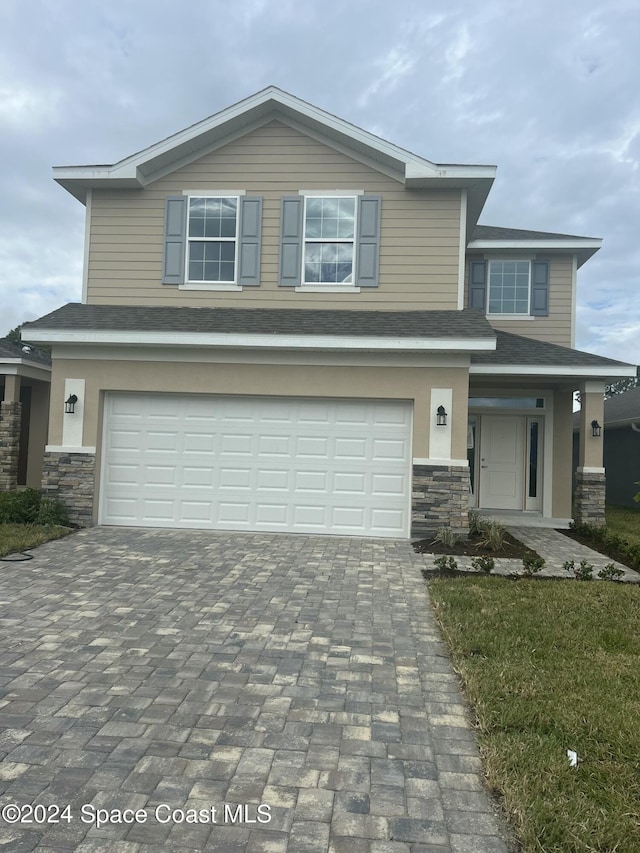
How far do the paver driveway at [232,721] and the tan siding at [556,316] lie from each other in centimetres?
897

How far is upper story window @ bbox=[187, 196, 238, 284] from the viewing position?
10094 millimetres

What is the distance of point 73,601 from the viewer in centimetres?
544

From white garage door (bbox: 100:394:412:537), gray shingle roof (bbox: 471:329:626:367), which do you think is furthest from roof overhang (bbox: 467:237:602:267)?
white garage door (bbox: 100:394:412:537)

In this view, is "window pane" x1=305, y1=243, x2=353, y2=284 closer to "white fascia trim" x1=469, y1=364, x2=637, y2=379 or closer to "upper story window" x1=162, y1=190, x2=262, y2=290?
"upper story window" x1=162, y1=190, x2=262, y2=290

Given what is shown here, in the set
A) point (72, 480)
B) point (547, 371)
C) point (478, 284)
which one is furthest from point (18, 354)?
point (547, 371)

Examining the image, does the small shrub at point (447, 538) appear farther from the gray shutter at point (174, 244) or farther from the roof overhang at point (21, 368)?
the roof overhang at point (21, 368)

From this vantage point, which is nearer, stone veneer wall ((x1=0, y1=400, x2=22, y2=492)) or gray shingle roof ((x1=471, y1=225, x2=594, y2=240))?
stone veneer wall ((x1=0, y1=400, x2=22, y2=492))

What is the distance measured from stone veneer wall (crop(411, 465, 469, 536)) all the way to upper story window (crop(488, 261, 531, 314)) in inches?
236

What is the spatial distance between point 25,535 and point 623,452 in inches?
681

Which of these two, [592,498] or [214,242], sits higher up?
[214,242]

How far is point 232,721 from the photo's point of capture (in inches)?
130

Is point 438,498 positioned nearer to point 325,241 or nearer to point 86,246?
point 325,241

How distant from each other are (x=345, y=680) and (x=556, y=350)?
9.04 m

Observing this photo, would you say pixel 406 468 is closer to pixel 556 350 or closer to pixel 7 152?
→ pixel 556 350
